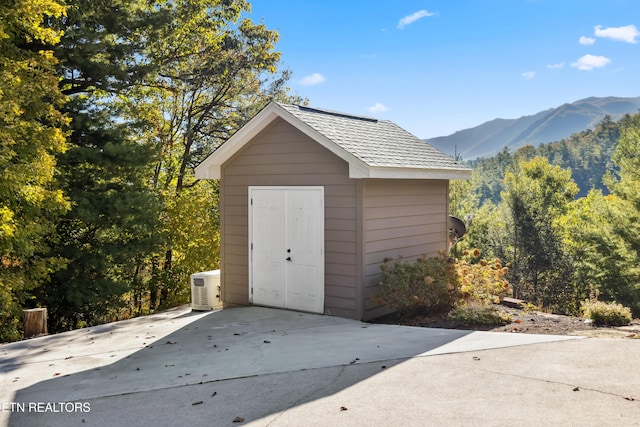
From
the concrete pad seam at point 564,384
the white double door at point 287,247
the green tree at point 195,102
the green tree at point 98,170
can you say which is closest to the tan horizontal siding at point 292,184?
the white double door at point 287,247

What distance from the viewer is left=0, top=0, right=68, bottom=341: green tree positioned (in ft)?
32.1

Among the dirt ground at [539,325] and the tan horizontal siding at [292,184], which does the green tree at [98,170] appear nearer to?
the tan horizontal siding at [292,184]

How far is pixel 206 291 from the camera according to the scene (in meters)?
10.6

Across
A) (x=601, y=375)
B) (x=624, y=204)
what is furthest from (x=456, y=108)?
(x=601, y=375)

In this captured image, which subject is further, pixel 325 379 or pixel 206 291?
pixel 206 291

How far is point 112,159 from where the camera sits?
1360 cm

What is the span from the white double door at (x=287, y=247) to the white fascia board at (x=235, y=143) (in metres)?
0.96

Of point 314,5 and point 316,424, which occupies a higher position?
point 314,5

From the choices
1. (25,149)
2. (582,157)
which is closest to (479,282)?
(25,149)

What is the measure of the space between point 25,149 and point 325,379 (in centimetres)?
896

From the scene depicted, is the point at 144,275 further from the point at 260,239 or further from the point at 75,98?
the point at 260,239

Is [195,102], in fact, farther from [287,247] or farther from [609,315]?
[609,315]

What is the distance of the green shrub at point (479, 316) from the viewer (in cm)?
817

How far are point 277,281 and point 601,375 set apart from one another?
19.4 feet
